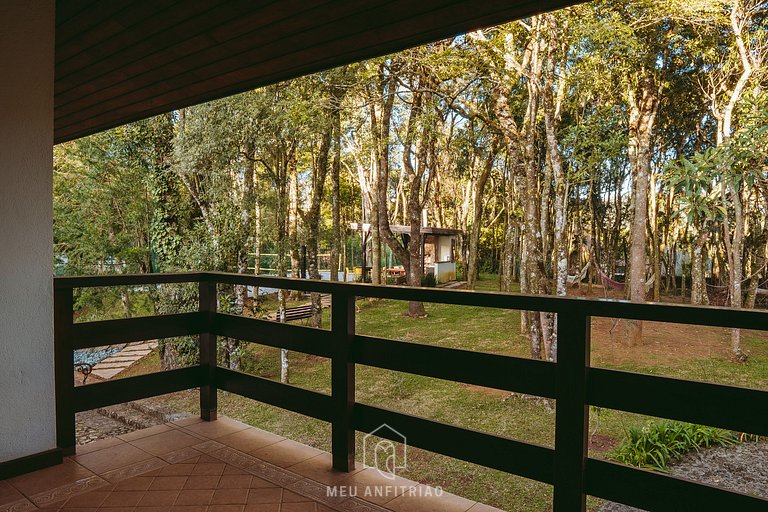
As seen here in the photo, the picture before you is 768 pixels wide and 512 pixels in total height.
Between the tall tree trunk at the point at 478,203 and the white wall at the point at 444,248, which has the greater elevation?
the tall tree trunk at the point at 478,203

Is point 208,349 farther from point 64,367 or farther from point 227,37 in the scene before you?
point 227,37

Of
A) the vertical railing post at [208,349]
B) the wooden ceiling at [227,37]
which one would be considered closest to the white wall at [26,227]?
the wooden ceiling at [227,37]

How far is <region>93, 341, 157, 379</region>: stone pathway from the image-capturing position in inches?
421

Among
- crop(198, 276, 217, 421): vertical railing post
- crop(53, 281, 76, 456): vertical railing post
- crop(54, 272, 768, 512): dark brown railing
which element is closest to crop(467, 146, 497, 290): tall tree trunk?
crop(198, 276, 217, 421): vertical railing post

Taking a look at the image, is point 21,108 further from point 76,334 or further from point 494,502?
point 494,502

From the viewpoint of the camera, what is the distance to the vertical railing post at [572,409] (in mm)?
1854

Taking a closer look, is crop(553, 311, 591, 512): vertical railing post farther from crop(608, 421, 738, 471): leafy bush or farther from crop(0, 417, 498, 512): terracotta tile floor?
crop(608, 421, 738, 471): leafy bush

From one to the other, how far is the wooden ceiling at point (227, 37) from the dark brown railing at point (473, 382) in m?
1.15

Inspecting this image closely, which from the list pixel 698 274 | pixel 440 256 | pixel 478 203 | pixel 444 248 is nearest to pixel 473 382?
pixel 698 274

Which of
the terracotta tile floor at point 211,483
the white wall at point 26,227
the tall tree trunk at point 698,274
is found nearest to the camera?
the terracotta tile floor at point 211,483

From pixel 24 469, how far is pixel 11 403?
14.0 inches

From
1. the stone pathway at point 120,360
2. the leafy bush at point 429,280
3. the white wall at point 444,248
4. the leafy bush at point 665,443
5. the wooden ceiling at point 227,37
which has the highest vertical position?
the wooden ceiling at point 227,37

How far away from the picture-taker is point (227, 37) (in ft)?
8.32

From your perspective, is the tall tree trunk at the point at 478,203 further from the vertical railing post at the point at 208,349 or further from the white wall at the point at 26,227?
the white wall at the point at 26,227
